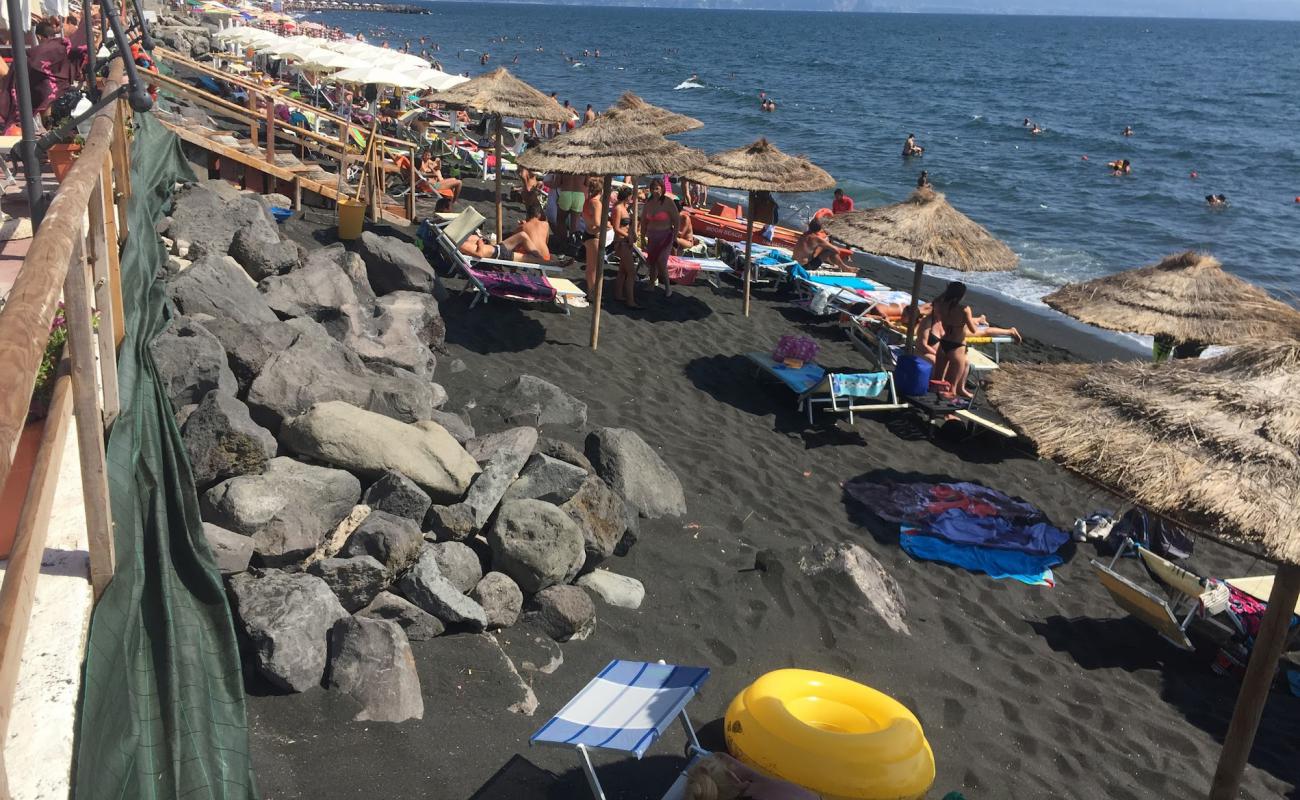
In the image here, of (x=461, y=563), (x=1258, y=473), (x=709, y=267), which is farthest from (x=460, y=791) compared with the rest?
(x=709, y=267)

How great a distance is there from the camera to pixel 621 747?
12.6ft

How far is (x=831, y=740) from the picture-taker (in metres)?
4.11

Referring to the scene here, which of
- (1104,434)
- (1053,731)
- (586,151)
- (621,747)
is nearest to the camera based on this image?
(621,747)

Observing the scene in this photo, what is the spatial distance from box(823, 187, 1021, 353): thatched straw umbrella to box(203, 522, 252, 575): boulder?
6.97m

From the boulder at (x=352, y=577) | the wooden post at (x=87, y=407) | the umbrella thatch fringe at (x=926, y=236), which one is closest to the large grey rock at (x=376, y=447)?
the boulder at (x=352, y=577)

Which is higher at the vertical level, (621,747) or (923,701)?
(621,747)

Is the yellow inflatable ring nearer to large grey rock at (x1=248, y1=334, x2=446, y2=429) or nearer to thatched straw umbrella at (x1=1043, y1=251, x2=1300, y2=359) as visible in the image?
large grey rock at (x1=248, y1=334, x2=446, y2=429)

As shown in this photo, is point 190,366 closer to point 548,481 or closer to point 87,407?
point 548,481

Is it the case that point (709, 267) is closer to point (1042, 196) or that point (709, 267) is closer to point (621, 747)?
point (621, 747)

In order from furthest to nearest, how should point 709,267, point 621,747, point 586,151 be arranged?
point 709,267 < point 586,151 < point 621,747

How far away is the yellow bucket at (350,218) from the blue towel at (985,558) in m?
6.90

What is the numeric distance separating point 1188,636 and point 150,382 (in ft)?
20.7

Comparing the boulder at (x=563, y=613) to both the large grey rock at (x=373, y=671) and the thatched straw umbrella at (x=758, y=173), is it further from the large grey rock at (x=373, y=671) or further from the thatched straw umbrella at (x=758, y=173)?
the thatched straw umbrella at (x=758, y=173)

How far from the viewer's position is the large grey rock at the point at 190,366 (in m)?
5.52
